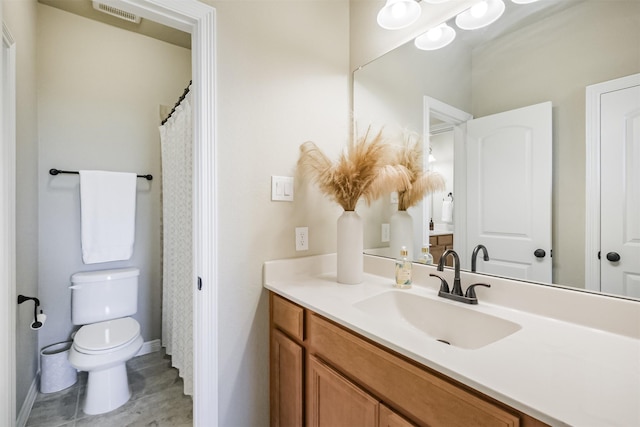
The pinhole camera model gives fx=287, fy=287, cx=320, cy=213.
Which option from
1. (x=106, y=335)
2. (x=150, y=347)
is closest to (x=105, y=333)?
(x=106, y=335)

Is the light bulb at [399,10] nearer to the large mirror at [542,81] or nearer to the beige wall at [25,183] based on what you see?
the large mirror at [542,81]

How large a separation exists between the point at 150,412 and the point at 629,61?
A: 261 cm

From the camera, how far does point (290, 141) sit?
143 centimetres

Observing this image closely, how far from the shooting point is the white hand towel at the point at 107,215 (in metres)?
2.05

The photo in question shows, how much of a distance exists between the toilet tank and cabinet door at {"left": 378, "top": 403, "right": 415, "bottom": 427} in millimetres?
2060

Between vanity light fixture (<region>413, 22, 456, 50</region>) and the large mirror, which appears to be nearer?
the large mirror

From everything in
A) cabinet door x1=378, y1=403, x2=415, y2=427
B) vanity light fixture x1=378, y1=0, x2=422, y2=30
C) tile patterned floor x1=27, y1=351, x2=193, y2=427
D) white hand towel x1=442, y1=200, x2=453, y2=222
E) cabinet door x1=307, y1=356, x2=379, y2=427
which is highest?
vanity light fixture x1=378, y1=0, x2=422, y2=30

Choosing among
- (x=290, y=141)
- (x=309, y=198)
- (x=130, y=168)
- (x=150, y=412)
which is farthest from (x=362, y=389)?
(x=130, y=168)

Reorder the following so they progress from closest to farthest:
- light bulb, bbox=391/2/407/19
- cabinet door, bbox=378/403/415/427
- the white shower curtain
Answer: cabinet door, bbox=378/403/415/427, light bulb, bbox=391/2/407/19, the white shower curtain

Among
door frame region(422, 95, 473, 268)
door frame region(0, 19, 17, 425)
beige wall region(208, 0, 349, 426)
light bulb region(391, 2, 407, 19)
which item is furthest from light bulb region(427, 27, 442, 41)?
door frame region(0, 19, 17, 425)

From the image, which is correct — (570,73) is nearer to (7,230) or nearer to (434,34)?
(434,34)

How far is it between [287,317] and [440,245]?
73 cm

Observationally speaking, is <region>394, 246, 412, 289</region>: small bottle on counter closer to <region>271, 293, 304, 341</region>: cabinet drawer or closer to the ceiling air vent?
<region>271, 293, 304, 341</region>: cabinet drawer

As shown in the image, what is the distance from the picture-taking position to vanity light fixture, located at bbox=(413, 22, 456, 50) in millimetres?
1220
